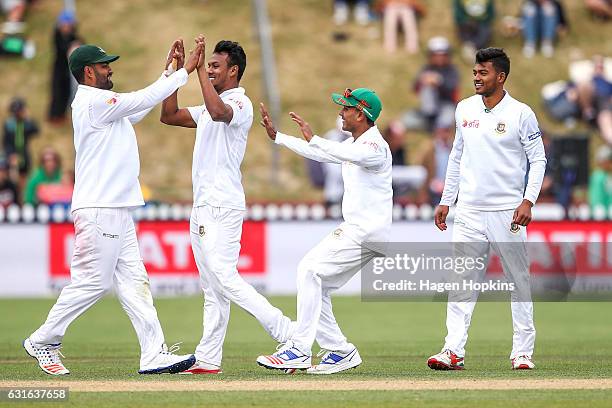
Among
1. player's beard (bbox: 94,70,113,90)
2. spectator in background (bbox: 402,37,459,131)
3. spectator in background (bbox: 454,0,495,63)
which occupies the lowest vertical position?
player's beard (bbox: 94,70,113,90)

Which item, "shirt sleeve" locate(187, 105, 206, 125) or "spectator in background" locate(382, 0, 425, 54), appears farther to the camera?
"spectator in background" locate(382, 0, 425, 54)

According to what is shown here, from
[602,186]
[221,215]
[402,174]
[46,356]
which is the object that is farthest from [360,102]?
[402,174]

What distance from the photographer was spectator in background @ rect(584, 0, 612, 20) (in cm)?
3100

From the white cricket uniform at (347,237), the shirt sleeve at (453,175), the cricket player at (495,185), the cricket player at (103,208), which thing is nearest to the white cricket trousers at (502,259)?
the cricket player at (495,185)

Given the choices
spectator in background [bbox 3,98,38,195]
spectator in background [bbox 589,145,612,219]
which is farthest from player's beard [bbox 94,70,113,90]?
spectator in background [bbox 3,98,38,195]

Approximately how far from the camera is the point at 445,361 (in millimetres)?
10758

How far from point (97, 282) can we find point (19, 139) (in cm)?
1309

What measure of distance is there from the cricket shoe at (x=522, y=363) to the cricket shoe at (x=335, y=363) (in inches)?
47.2

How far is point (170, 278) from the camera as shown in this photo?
1923 centimetres

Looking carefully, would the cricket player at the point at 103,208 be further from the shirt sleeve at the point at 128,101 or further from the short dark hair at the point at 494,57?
the short dark hair at the point at 494,57

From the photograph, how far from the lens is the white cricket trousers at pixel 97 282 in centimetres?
1038

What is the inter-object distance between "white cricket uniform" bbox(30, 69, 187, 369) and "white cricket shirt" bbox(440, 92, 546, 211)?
2.24 metres

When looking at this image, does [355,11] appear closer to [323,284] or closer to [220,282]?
[323,284]

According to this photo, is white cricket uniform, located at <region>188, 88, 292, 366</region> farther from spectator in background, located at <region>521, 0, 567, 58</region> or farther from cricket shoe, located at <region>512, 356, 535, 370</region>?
spectator in background, located at <region>521, 0, 567, 58</region>
